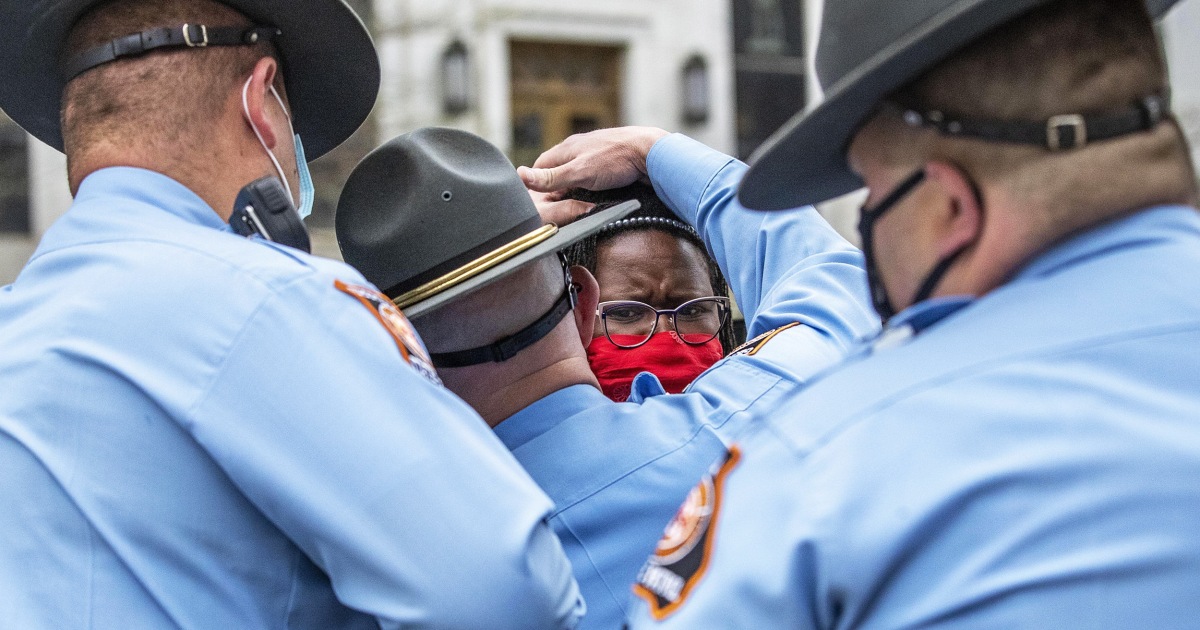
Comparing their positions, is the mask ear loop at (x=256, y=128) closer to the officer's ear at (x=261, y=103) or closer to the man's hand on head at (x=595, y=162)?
the officer's ear at (x=261, y=103)

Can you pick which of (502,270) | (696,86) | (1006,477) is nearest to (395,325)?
(502,270)

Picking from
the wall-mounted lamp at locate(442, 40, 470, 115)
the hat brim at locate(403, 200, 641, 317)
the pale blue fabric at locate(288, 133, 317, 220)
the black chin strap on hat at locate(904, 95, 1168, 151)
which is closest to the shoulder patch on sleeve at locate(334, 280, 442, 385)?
the hat brim at locate(403, 200, 641, 317)

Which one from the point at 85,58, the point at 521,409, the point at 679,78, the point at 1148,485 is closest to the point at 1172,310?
the point at 1148,485

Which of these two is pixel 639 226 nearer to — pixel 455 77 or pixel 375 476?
pixel 375 476

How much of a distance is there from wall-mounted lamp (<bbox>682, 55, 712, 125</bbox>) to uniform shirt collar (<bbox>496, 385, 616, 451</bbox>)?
1064 centimetres

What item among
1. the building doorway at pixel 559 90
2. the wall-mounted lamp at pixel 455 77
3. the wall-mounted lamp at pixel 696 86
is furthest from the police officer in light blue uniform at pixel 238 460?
the wall-mounted lamp at pixel 696 86

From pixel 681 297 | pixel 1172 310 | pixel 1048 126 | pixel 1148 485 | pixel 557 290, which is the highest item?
pixel 1048 126

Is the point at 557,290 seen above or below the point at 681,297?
above

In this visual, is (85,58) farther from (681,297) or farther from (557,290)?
(681,297)

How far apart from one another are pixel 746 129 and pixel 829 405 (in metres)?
12.3

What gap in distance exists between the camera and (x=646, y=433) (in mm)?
1906

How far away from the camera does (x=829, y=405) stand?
44.3 inches

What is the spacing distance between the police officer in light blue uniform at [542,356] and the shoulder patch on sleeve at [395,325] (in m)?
0.28

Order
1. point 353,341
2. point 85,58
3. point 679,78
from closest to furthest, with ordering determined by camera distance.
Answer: point 353,341 → point 85,58 → point 679,78
